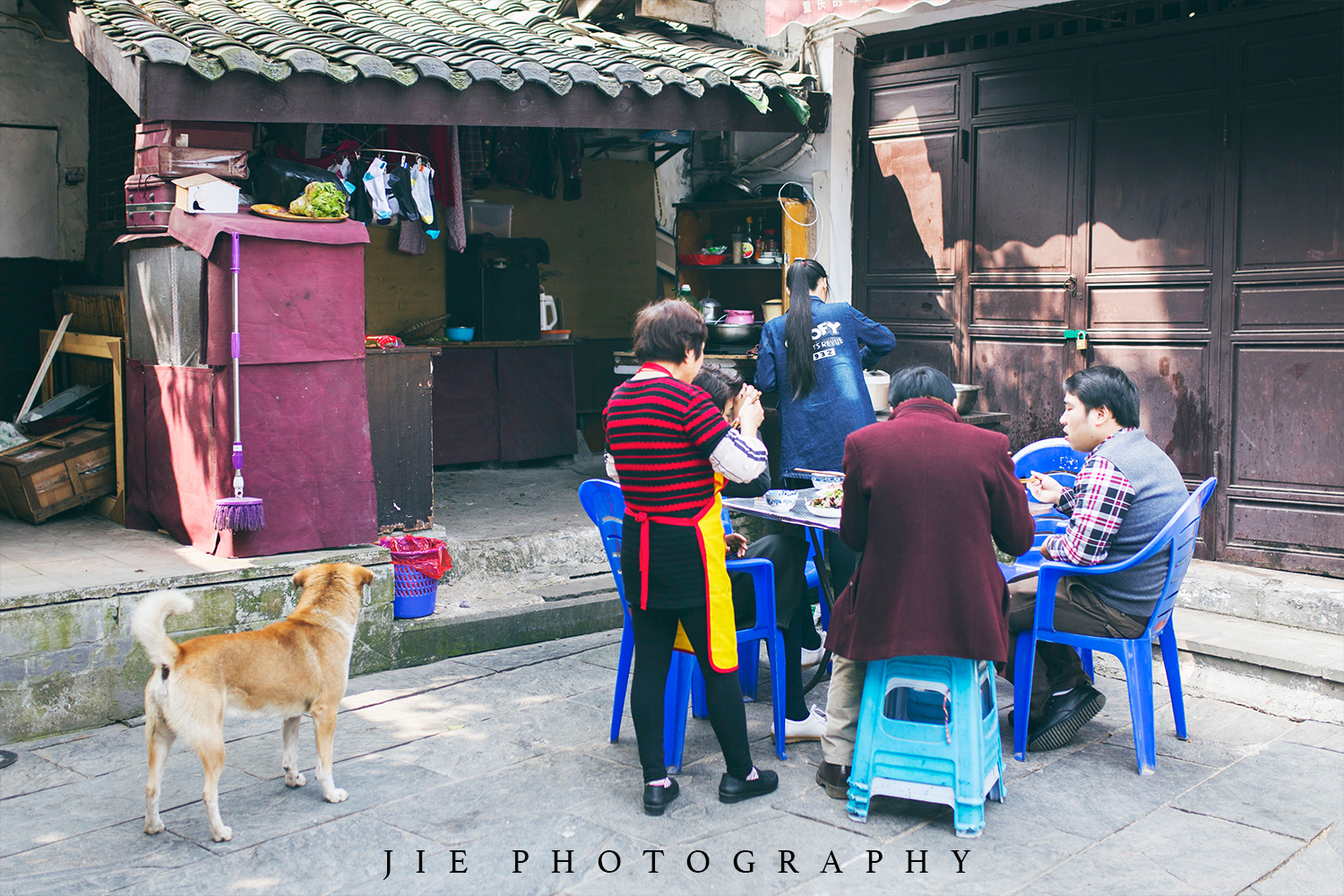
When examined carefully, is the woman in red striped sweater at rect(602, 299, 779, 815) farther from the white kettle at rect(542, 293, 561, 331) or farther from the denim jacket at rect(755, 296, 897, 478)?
the white kettle at rect(542, 293, 561, 331)

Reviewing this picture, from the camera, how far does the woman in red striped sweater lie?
414 cm

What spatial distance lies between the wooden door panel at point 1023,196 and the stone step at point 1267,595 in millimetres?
2175

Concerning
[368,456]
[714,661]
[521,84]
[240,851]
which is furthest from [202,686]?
[521,84]

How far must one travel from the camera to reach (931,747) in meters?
4.27

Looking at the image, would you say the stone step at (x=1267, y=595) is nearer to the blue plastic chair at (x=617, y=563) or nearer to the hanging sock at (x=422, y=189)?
the blue plastic chair at (x=617, y=563)

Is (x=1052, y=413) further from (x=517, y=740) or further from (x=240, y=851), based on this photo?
Answer: (x=240, y=851)

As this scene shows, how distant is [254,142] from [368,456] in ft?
6.35

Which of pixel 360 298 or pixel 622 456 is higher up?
pixel 360 298

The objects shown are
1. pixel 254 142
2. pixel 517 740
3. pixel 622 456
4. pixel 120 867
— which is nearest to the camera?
pixel 120 867

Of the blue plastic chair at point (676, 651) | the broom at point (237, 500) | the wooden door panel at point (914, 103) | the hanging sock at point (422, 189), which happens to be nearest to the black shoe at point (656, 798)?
the blue plastic chair at point (676, 651)

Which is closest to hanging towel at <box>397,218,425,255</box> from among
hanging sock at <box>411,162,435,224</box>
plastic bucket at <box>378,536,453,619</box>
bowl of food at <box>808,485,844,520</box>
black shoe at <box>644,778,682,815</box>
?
hanging sock at <box>411,162,435,224</box>

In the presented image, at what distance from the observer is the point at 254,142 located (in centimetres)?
667

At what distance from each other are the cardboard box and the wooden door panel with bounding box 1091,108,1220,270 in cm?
510

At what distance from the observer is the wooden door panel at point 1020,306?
7.70m
